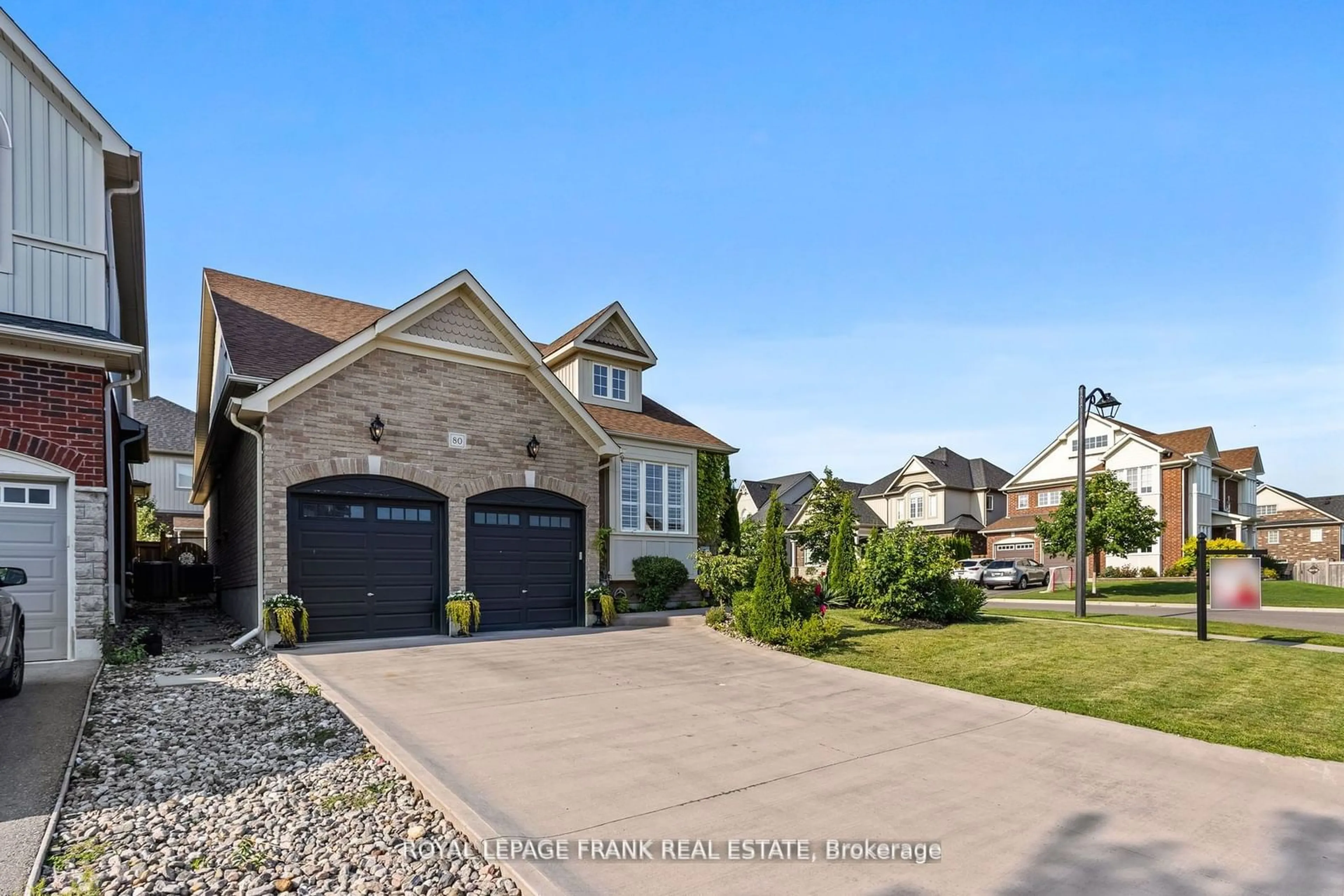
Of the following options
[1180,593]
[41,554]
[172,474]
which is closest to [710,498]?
[41,554]

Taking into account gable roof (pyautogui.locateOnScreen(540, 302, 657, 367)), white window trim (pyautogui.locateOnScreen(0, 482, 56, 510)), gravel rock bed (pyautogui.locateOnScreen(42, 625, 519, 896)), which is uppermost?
gable roof (pyautogui.locateOnScreen(540, 302, 657, 367))

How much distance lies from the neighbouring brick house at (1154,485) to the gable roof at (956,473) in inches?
79.4

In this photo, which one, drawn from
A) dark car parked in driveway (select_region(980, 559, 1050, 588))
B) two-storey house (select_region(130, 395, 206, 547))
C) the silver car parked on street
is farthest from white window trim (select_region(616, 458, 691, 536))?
two-storey house (select_region(130, 395, 206, 547))

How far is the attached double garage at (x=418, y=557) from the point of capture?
12.6 m

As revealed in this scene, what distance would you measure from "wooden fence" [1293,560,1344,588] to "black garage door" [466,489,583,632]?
3518cm

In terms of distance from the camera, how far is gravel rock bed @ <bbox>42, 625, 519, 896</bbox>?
4152mm

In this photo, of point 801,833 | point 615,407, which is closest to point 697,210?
point 615,407

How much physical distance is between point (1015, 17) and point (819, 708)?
345 inches

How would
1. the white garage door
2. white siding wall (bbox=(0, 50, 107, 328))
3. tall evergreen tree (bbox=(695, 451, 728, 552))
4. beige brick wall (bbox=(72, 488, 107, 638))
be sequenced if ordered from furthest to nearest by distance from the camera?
tall evergreen tree (bbox=(695, 451, 728, 552)) < white siding wall (bbox=(0, 50, 107, 328)) < beige brick wall (bbox=(72, 488, 107, 638)) < the white garage door

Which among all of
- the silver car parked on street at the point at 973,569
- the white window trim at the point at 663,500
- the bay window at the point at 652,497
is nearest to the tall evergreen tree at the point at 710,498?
the white window trim at the point at 663,500

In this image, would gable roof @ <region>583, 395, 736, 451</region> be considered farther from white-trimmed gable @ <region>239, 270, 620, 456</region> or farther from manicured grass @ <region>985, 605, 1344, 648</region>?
manicured grass @ <region>985, 605, 1344, 648</region>

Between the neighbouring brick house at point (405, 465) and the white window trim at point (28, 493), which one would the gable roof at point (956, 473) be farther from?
the white window trim at point (28, 493)

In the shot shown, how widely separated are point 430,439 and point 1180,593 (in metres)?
27.5

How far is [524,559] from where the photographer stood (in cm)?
1516
